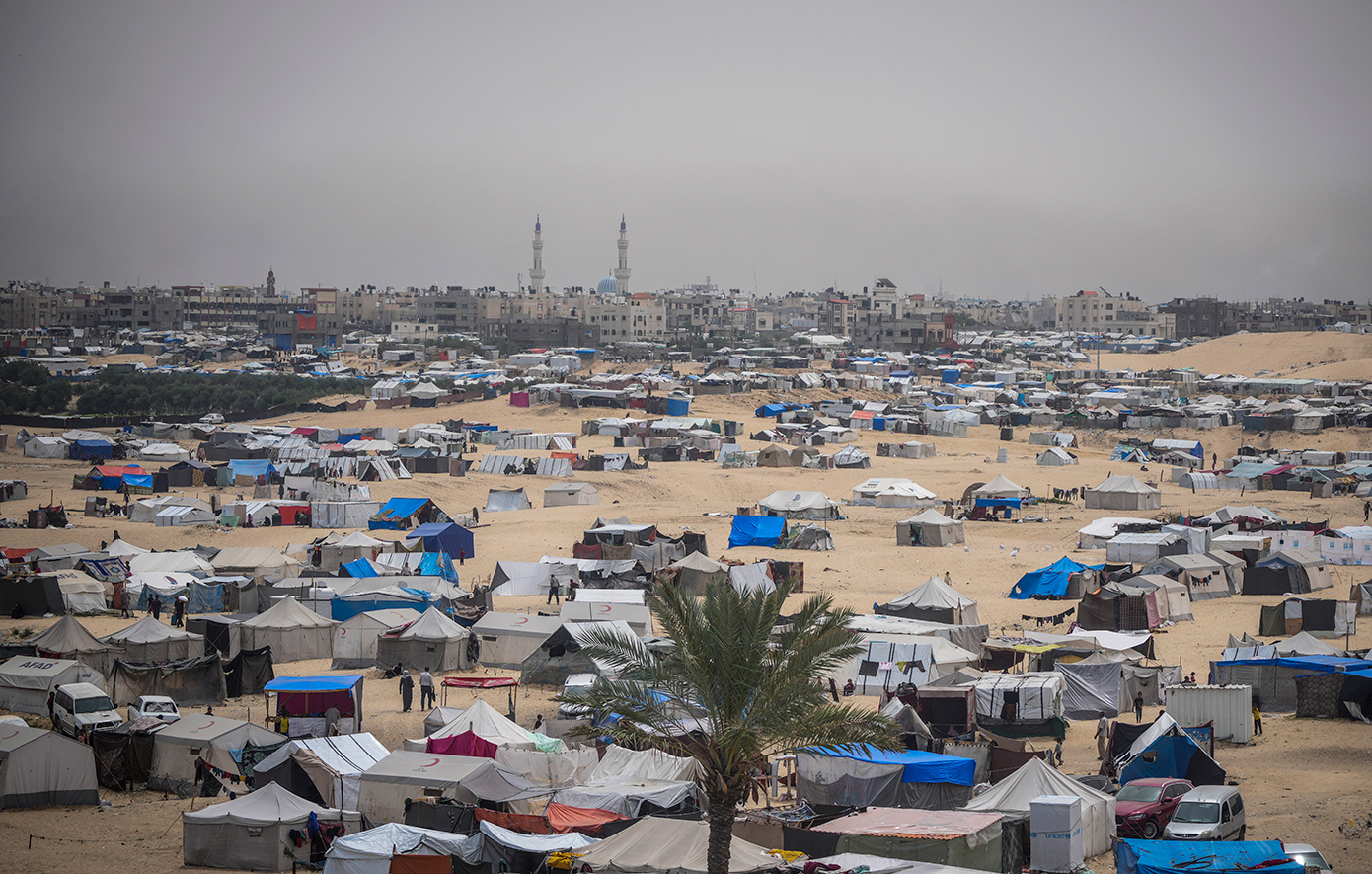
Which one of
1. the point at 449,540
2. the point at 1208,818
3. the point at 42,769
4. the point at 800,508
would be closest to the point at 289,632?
the point at 42,769

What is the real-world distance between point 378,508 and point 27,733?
22.6 meters

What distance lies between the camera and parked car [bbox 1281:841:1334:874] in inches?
422

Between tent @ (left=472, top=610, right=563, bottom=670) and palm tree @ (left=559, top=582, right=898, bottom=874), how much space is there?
974cm

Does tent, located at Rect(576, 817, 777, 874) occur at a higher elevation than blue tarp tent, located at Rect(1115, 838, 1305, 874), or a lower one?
lower

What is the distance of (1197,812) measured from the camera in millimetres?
12305

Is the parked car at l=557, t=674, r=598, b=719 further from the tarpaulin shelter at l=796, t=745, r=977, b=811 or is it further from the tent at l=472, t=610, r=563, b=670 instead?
the tarpaulin shelter at l=796, t=745, r=977, b=811

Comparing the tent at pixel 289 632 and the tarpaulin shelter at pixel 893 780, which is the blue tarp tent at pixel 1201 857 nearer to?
the tarpaulin shelter at pixel 893 780

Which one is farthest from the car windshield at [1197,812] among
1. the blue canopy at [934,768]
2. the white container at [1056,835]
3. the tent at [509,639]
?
the tent at [509,639]

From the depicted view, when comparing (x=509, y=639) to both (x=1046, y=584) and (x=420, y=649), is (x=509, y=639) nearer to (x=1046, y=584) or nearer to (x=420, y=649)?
(x=420, y=649)

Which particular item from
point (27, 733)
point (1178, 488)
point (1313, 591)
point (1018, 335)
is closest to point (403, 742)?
point (27, 733)

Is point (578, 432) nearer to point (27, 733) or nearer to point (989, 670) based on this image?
point (989, 670)

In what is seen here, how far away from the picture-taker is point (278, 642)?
21422 millimetres

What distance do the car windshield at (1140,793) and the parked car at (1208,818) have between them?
0.52 meters

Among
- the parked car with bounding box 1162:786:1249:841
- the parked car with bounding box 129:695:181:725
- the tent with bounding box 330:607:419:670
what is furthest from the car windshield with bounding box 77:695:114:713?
the parked car with bounding box 1162:786:1249:841
